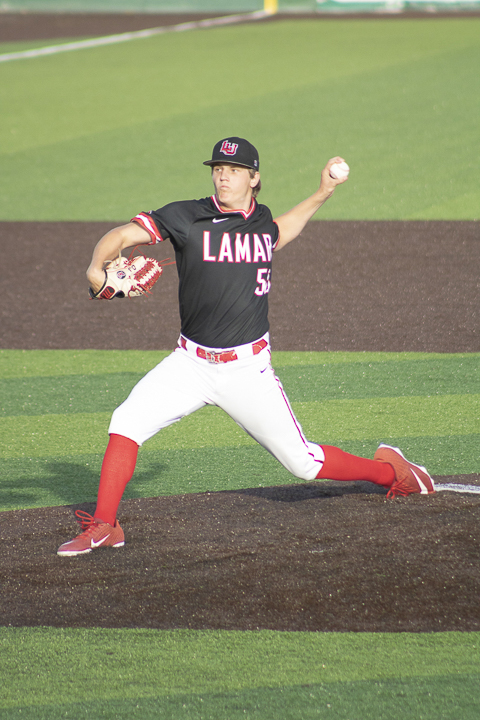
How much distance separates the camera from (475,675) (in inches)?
148

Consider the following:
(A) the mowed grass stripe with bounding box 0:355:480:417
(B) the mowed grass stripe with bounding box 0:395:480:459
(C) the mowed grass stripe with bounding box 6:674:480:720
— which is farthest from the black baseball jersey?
(A) the mowed grass stripe with bounding box 0:355:480:417

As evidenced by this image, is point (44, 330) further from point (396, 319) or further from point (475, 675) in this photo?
point (475, 675)

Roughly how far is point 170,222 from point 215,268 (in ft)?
1.04

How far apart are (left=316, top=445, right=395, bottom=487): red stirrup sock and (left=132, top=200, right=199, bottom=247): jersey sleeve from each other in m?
1.38

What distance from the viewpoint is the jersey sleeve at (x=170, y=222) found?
482cm

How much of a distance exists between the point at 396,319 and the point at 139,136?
10874 mm

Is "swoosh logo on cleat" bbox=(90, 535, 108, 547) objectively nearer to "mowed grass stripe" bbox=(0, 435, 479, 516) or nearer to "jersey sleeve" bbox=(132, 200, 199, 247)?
"mowed grass stripe" bbox=(0, 435, 479, 516)

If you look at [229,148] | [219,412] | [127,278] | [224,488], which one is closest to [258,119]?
[219,412]

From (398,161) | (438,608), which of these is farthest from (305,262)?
(438,608)

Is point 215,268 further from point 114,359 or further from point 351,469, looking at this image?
point 114,359

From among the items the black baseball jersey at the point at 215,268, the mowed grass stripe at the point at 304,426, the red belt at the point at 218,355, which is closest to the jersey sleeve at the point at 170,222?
the black baseball jersey at the point at 215,268

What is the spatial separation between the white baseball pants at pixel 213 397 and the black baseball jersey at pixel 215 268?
0.10 metres

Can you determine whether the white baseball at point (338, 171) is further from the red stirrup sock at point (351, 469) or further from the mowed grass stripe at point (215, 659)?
the mowed grass stripe at point (215, 659)

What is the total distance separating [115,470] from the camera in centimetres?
493
